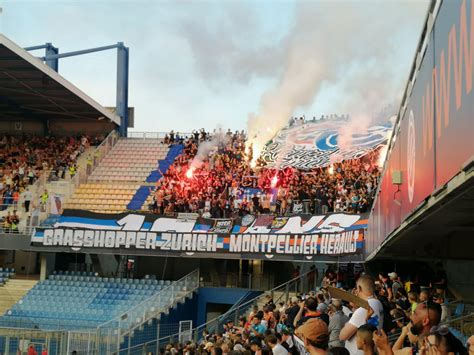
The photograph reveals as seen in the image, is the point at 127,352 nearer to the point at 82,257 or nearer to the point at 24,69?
the point at 82,257

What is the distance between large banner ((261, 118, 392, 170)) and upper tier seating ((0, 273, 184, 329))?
6.99 meters

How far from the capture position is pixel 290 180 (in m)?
29.5

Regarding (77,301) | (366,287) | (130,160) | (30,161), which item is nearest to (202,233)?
(77,301)

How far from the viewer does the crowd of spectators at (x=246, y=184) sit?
2589cm

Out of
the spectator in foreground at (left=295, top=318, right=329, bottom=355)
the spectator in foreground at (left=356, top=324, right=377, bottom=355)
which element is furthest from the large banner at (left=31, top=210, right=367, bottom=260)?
the spectator in foreground at (left=295, top=318, right=329, bottom=355)

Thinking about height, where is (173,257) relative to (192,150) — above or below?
below

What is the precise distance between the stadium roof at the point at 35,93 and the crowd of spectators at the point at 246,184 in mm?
5826

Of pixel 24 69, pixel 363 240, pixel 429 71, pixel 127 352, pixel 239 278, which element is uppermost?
pixel 24 69

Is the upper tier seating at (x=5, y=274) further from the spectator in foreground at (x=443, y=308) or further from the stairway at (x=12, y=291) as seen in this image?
the spectator in foreground at (x=443, y=308)

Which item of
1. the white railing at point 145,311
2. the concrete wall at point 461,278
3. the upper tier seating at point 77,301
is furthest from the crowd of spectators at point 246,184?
the concrete wall at point 461,278

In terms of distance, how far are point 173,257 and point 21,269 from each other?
7.41 meters

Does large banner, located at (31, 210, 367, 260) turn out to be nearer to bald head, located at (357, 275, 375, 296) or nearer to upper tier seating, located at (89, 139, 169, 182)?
upper tier seating, located at (89, 139, 169, 182)

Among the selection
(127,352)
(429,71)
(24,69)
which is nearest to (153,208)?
(24,69)

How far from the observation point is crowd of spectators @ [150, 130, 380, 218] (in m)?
25.9
